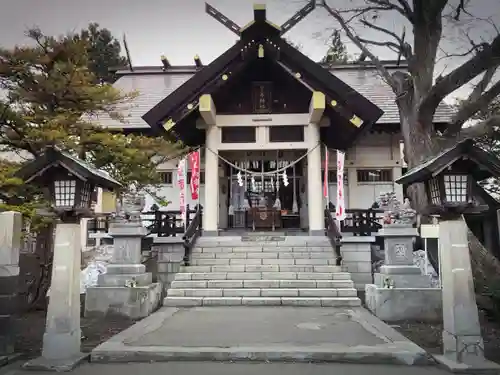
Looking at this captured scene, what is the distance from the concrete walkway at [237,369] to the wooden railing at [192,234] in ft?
19.9

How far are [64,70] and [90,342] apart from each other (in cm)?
664

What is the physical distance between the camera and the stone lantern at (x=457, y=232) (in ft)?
18.9

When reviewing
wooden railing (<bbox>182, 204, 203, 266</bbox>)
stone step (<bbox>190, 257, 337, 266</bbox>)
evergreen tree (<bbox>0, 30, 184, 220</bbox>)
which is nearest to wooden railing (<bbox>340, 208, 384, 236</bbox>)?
stone step (<bbox>190, 257, 337, 266</bbox>)

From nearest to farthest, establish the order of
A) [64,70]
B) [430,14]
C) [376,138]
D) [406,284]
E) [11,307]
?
[11,307]
[406,284]
[64,70]
[430,14]
[376,138]

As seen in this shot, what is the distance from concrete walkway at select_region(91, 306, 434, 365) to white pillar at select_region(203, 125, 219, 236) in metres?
4.83

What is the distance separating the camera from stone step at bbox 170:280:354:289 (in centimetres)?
1075

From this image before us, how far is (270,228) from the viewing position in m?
16.2

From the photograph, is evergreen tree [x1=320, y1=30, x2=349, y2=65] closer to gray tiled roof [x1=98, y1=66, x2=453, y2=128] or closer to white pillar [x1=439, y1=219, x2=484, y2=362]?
gray tiled roof [x1=98, y1=66, x2=453, y2=128]

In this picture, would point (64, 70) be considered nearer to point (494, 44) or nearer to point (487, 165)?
point (487, 165)

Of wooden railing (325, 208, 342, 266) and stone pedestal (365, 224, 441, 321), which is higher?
wooden railing (325, 208, 342, 266)

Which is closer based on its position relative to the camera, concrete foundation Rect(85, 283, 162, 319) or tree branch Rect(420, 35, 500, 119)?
concrete foundation Rect(85, 283, 162, 319)

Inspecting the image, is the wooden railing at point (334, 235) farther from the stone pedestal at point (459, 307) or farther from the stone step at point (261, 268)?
the stone pedestal at point (459, 307)

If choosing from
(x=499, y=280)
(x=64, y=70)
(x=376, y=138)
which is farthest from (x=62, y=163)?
(x=376, y=138)

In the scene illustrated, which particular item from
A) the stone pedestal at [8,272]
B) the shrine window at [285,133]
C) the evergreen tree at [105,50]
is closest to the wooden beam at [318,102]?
the shrine window at [285,133]
